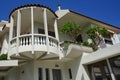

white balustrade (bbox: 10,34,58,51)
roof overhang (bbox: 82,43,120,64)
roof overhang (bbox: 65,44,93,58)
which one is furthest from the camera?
roof overhang (bbox: 65,44,93,58)

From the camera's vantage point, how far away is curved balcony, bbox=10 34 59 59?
36.2ft

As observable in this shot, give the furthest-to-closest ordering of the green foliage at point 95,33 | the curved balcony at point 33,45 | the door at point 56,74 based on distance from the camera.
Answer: the green foliage at point 95,33 < the door at point 56,74 < the curved balcony at point 33,45

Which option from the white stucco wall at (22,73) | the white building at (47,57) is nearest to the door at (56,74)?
the white building at (47,57)

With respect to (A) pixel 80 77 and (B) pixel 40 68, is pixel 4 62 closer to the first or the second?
(B) pixel 40 68

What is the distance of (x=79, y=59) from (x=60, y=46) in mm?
2067

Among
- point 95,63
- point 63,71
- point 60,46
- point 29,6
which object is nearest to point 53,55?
point 60,46

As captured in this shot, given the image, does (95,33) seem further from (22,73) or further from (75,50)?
(22,73)

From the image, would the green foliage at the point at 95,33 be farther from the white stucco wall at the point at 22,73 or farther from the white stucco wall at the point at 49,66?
the white stucco wall at the point at 22,73

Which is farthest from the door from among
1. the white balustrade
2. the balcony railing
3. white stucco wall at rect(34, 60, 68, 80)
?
the white balustrade

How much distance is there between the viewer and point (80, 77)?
12.1 m

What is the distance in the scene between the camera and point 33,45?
11.0 metres

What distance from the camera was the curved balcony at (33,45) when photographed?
11047 mm

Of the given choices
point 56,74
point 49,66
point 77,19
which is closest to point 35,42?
point 49,66

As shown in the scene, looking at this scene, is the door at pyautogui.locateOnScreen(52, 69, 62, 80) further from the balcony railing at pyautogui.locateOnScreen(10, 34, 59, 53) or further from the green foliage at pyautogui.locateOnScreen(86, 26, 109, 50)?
the green foliage at pyautogui.locateOnScreen(86, 26, 109, 50)
